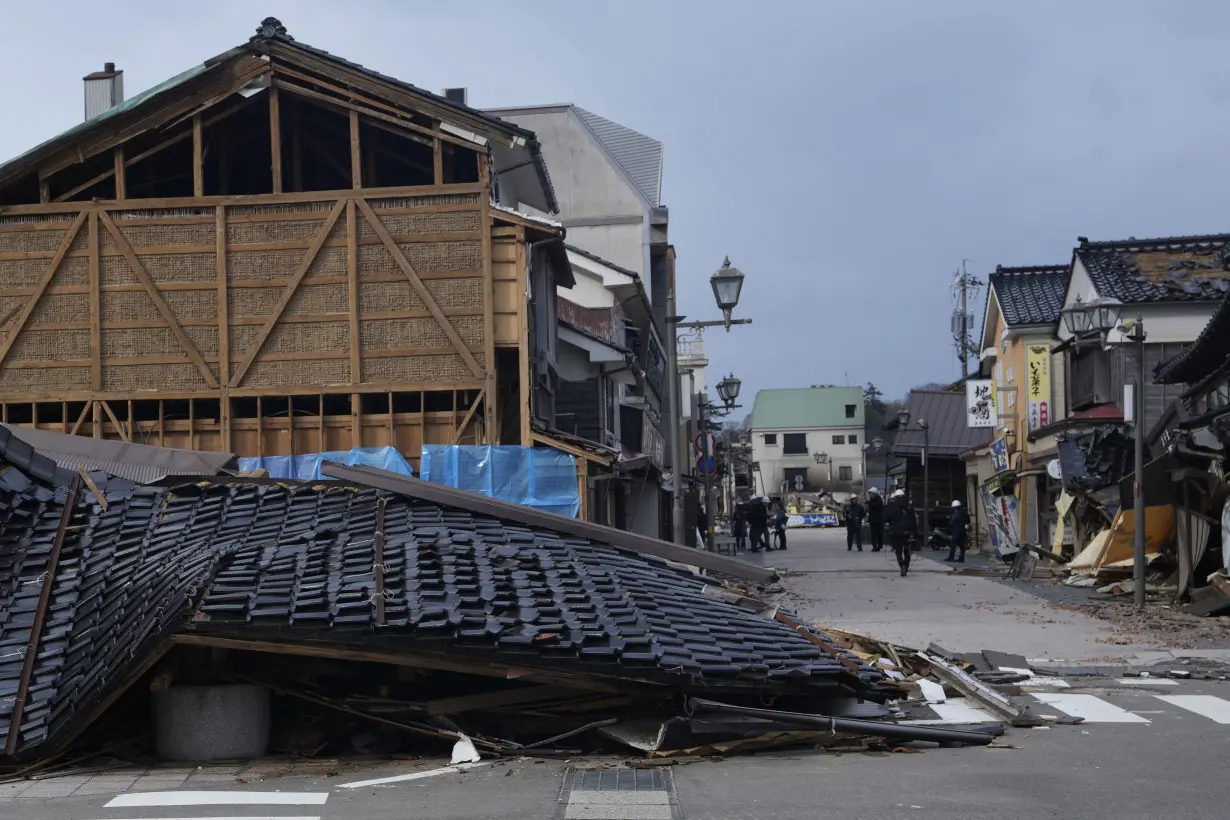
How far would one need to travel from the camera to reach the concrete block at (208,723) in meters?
9.24

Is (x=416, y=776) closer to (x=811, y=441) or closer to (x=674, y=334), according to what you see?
(x=674, y=334)

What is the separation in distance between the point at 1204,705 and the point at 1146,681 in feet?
5.64

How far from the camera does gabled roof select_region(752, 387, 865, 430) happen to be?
108500mm

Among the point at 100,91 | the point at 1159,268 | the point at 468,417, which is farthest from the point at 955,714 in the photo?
the point at 1159,268

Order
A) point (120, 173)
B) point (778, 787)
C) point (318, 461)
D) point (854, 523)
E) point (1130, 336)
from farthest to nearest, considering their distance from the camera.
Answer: point (854, 523)
point (1130, 336)
point (120, 173)
point (318, 461)
point (778, 787)

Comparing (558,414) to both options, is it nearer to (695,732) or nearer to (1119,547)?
(1119,547)

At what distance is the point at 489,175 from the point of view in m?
20.3

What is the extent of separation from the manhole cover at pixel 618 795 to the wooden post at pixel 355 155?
13.4m

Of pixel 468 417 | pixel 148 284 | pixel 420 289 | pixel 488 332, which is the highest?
pixel 148 284

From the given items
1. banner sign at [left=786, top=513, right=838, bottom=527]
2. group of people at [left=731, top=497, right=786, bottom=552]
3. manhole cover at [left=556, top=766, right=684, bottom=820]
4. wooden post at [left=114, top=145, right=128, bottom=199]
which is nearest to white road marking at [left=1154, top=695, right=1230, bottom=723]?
manhole cover at [left=556, top=766, right=684, bottom=820]

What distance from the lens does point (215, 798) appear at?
792 centimetres

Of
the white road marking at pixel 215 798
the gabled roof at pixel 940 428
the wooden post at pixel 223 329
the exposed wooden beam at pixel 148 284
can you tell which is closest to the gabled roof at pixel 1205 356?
the wooden post at pixel 223 329

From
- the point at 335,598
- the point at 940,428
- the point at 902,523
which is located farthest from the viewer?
the point at 940,428

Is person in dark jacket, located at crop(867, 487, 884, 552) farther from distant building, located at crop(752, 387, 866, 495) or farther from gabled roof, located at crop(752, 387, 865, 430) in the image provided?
gabled roof, located at crop(752, 387, 865, 430)
